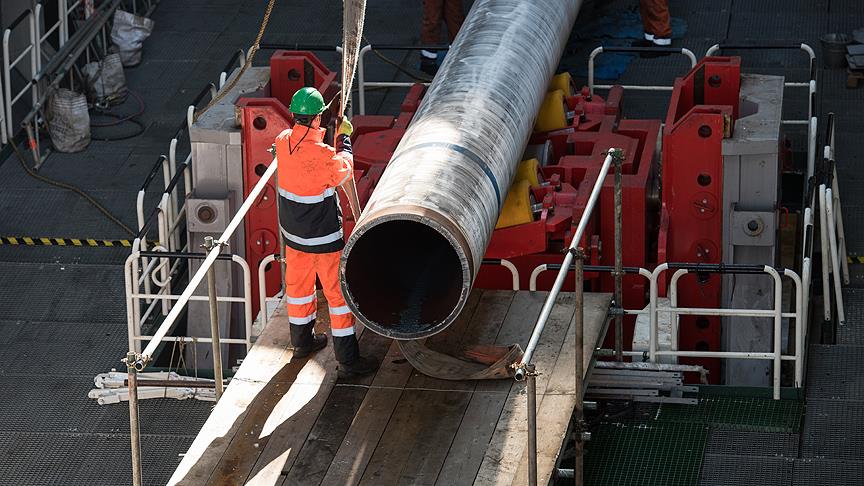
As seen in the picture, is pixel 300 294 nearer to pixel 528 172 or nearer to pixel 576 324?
pixel 576 324

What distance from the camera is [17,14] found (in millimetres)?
17000

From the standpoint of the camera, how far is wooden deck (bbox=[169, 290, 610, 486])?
944cm

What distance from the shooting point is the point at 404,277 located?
10625 mm

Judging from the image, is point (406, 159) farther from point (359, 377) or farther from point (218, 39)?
point (218, 39)

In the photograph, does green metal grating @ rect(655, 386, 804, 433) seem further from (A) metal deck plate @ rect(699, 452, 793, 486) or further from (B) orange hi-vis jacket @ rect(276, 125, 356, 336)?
(B) orange hi-vis jacket @ rect(276, 125, 356, 336)

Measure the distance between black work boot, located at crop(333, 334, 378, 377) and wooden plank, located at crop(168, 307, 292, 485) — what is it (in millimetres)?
349

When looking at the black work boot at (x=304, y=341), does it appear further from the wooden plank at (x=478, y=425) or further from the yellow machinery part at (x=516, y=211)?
the yellow machinery part at (x=516, y=211)

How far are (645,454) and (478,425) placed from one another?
166 cm

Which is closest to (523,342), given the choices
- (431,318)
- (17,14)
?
(431,318)

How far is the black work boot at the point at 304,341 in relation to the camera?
10.5 metres

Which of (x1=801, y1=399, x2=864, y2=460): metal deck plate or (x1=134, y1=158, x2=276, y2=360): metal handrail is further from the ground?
(x1=134, y1=158, x2=276, y2=360): metal handrail

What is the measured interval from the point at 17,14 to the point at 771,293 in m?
7.98

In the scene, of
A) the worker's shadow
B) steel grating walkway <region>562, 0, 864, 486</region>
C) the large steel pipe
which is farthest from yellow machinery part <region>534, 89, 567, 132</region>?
the worker's shadow

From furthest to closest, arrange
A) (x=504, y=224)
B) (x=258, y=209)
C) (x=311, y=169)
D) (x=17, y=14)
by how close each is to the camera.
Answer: (x=17, y=14), (x=258, y=209), (x=504, y=224), (x=311, y=169)
